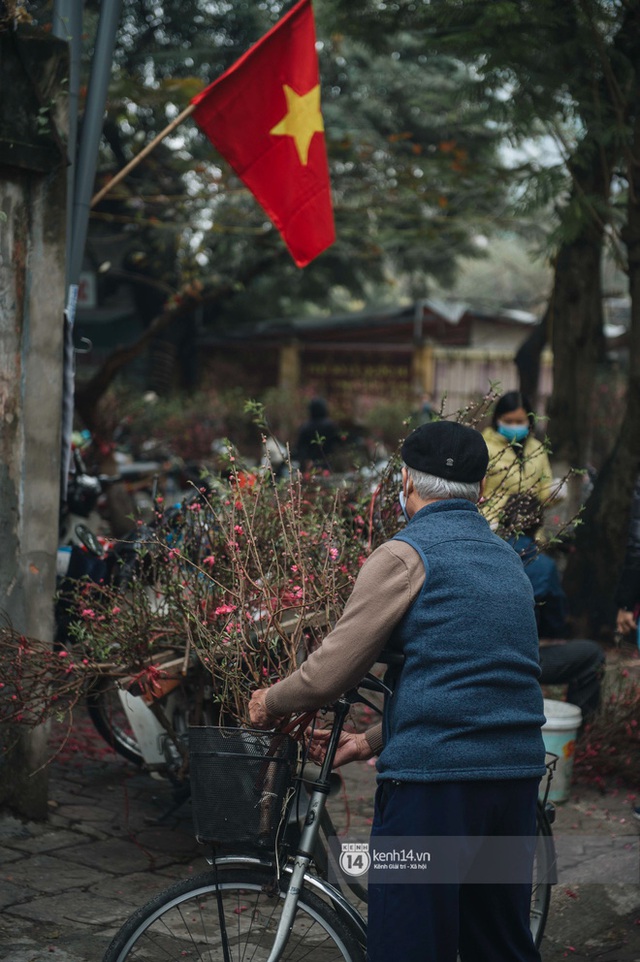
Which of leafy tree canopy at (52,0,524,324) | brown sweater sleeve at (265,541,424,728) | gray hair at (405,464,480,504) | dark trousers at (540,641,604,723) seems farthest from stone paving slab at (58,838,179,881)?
leafy tree canopy at (52,0,524,324)

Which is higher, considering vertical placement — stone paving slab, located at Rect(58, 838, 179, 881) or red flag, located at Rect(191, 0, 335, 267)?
red flag, located at Rect(191, 0, 335, 267)

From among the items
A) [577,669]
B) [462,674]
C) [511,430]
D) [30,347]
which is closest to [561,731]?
[577,669]

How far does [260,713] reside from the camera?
2.97m

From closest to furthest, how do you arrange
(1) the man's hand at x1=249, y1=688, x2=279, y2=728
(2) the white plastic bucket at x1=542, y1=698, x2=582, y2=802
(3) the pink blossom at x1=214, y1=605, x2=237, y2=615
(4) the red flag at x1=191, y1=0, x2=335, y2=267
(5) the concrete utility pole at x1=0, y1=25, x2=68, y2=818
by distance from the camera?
(1) the man's hand at x1=249, y1=688, x2=279, y2=728 < (3) the pink blossom at x1=214, y1=605, x2=237, y2=615 < (5) the concrete utility pole at x1=0, y1=25, x2=68, y2=818 < (2) the white plastic bucket at x1=542, y1=698, x2=582, y2=802 < (4) the red flag at x1=191, y1=0, x2=335, y2=267

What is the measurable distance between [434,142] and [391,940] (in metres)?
18.6

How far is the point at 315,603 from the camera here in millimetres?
3934

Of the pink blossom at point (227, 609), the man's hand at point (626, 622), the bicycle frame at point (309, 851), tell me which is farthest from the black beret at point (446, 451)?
the man's hand at point (626, 622)

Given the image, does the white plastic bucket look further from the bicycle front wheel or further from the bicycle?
the bicycle

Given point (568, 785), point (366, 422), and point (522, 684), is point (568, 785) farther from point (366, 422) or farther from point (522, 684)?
point (366, 422)

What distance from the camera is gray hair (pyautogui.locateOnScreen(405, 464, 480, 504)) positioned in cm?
288

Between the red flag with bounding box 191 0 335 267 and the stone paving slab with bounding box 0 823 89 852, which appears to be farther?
the red flag with bounding box 191 0 335 267

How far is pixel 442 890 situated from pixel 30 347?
3.24m

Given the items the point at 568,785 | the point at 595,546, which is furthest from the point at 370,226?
the point at 568,785

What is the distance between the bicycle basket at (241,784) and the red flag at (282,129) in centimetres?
406
